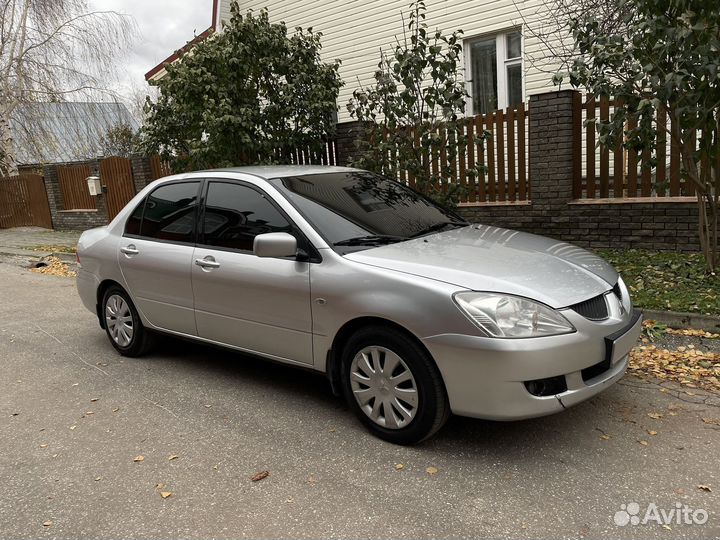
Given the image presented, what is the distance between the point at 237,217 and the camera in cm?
443

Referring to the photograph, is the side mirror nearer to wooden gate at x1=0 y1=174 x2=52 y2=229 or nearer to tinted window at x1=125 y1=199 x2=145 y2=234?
tinted window at x1=125 y1=199 x2=145 y2=234

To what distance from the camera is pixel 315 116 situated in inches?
376

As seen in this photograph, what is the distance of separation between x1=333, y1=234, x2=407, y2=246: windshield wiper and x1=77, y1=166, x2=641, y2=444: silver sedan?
0.5 inches

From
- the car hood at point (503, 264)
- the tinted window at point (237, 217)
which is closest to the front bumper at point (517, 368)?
the car hood at point (503, 264)

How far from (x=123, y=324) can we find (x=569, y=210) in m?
5.96

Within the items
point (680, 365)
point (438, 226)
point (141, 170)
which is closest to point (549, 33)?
point (438, 226)

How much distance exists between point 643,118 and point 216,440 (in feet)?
15.2

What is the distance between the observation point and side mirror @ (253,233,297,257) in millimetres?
3791

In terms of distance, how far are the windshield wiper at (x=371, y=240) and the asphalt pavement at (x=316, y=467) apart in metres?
1.16

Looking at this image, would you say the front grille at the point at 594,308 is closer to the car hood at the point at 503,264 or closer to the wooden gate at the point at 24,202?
the car hood at the point at 503,264

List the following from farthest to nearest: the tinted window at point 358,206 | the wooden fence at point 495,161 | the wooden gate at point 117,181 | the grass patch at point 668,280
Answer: the wooden gate at point 117,181
the wooden fence at point 495,161
the grass patch at point 668,280
the tinted window at point 358,206

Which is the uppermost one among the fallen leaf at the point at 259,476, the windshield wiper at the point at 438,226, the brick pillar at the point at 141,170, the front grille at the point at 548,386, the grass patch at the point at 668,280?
the brick pillar at the point at 141,170

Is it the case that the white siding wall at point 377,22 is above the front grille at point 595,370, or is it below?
above

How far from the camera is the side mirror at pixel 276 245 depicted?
379cm
